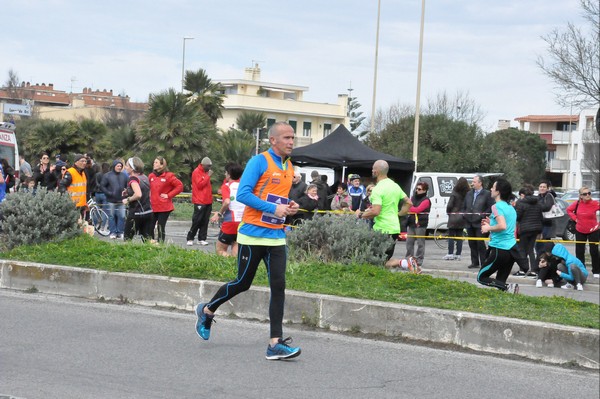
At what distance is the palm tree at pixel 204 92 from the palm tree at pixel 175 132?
12521 mm

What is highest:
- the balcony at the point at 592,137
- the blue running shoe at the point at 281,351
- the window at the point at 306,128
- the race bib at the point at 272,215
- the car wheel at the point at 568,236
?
the window at the point at 306,128

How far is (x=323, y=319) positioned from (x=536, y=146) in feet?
255

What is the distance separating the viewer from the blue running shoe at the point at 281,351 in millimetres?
7508

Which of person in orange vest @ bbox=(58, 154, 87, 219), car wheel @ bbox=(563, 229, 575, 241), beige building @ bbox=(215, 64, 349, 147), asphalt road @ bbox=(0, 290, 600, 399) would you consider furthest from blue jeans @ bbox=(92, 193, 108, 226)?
beige building @ bbox=(215, 64, 349, 147)

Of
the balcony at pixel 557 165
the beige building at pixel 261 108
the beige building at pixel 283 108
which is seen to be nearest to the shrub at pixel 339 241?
the beige building at pixel 261 108

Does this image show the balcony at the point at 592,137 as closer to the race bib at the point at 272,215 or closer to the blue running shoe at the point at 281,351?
the race bib at the point at 272,215

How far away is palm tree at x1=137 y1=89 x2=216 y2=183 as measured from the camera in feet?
120

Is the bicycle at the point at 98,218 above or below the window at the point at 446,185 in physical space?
below

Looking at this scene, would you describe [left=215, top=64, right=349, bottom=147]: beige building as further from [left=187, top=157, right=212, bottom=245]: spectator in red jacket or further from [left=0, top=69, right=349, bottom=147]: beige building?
[left=187, top=157, right=212, bottom=245]: spectator in red jacket

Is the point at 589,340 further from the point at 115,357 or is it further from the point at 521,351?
the point at 115,357

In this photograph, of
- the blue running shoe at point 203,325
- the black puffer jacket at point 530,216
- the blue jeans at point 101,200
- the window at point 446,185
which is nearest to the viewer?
the blue running shoe at point 203,325

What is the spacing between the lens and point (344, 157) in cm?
2742

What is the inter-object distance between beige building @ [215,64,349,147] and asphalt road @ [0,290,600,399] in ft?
255

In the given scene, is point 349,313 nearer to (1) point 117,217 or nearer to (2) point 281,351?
(2) point 281,351
